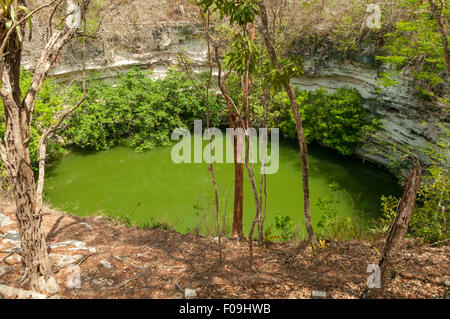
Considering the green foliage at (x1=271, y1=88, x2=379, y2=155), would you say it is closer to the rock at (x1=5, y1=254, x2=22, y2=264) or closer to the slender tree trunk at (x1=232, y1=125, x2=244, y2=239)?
the slender tree trunk at (x1=232, y1=125, x2=244, y2=239)

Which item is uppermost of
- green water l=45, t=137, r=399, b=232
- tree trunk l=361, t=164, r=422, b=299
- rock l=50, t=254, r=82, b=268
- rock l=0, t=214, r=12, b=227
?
tree trunk l=361, t=164, r=422, b=299

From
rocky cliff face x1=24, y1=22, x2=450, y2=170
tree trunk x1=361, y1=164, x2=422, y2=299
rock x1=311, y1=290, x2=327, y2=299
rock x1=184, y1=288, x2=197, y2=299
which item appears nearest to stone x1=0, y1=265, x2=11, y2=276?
rock x1=184, y1=288, x2=197, y2=299

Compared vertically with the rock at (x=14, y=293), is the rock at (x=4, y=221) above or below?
below

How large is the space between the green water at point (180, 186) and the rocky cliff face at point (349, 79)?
1.13 m

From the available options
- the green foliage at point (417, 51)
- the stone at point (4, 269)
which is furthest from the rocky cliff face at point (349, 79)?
the stone at point (4, 269)

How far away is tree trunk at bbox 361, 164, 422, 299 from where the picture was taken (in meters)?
2.07

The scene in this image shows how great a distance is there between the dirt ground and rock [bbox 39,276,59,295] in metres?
0.05

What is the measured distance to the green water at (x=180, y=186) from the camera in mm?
7668

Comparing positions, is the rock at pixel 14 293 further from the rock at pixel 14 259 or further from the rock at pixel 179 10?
the rock at pixel 179 10

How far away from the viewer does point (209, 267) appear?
3.22m

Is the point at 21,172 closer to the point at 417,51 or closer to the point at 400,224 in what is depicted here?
the point at 400,224

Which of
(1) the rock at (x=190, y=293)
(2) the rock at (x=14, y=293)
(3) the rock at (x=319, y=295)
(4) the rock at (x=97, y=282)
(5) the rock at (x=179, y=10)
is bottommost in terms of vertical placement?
(4) the rock at (x=97, y=282)

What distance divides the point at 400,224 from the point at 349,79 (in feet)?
30.3

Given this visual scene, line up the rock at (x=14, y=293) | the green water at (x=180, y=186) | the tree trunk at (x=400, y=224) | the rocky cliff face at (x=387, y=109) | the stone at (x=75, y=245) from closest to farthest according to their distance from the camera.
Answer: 1. the tree trunk at (x=400, y=224)
2. the rock at (x=14, y=293)
3. the stone at (x=75, y=245)
4. the green water at (x=180, y=186)
5. the rocky cliff face at (x=387, y=109)
